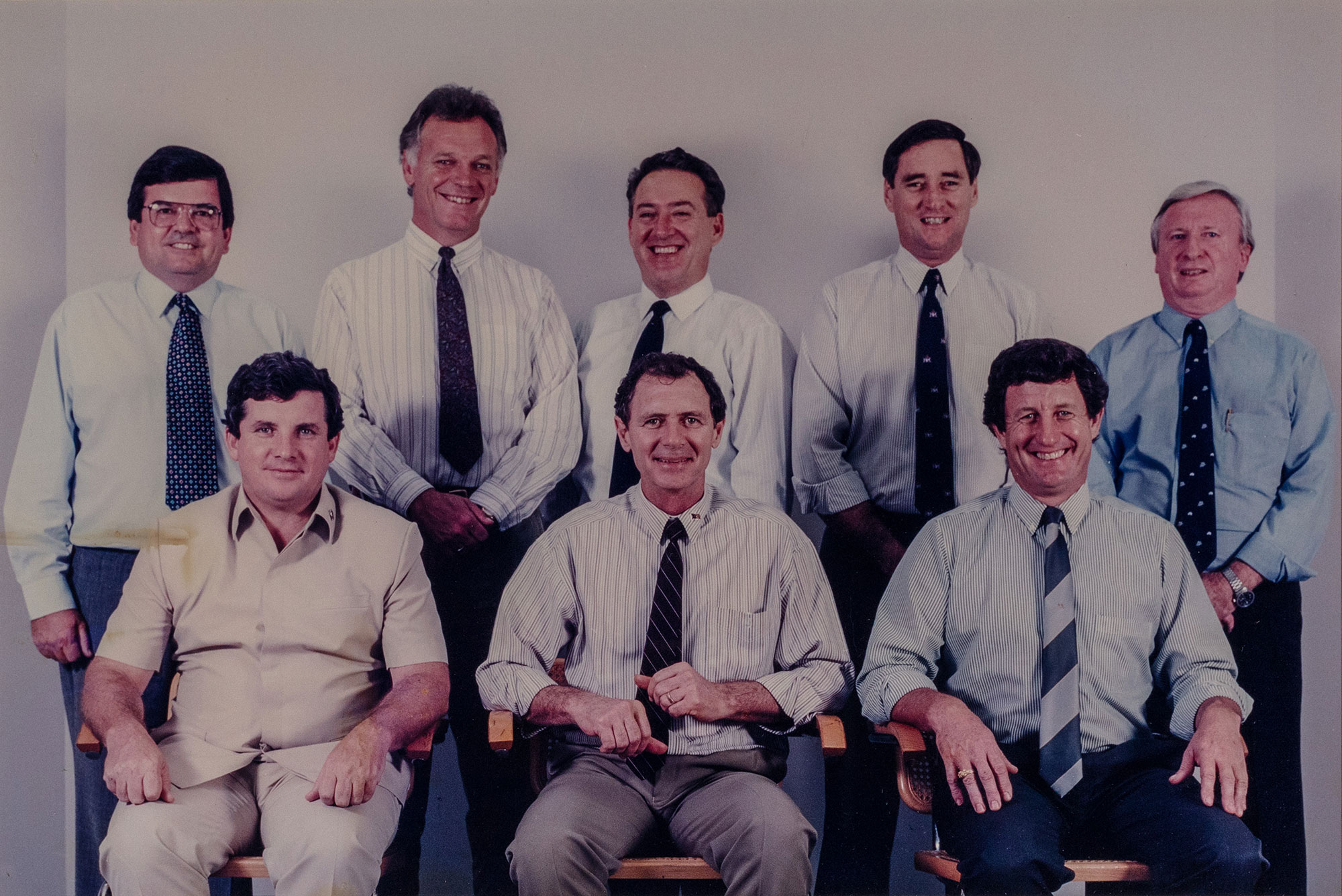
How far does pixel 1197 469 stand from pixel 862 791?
141cm

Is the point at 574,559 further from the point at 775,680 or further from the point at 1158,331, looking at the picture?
the point at 1158,331

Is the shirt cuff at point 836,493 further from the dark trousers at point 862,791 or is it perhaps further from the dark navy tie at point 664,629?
the dark navy tie at point 664,629

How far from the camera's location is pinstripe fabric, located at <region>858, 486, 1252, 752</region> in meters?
2.90

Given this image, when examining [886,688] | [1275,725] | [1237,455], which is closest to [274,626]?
[886,688]

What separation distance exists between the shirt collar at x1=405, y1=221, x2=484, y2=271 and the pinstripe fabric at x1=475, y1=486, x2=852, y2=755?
0.96 metres

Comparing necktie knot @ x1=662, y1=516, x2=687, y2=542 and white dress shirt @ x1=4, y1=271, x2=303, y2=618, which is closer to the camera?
necktie knot @ x1=662, y1=516, x2=687, y2=542

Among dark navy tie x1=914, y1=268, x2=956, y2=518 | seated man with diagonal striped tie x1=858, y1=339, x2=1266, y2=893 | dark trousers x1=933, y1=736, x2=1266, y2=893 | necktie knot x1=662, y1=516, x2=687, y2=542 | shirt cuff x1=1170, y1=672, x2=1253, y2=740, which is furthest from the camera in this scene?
dark navy tie x1=914, y1=268, x2=956, y2=518

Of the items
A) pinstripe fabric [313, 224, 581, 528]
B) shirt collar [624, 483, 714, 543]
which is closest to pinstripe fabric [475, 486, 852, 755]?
shirt collar [624, 483, 714, 543]

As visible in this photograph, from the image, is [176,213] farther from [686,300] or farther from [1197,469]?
[1197,469]

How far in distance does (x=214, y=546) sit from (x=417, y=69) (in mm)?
1596

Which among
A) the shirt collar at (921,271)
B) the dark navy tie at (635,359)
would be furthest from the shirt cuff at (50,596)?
the shirt collar at (921,271)

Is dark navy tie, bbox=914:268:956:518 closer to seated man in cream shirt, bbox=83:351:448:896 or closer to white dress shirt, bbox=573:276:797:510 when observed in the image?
white dress shirt, bbox=573:276:797:510

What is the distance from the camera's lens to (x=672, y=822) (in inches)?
112

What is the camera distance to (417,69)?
345 centimetres
